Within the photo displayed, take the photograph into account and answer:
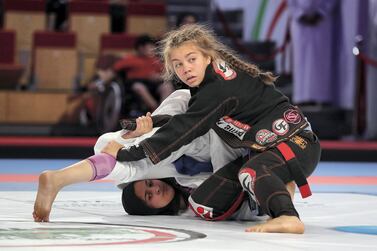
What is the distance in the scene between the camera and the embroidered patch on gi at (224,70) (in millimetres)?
3723

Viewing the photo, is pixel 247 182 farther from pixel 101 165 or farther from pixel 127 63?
pixel 127 63

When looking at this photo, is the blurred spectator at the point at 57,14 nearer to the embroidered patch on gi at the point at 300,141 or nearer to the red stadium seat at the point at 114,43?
the red stadium seat at the point at 114,43

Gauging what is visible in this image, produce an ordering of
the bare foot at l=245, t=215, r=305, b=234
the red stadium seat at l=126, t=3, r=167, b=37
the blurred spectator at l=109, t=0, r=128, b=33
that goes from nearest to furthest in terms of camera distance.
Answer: the bare foot at l=245, t=215, r=305, b=234
the red stadium seat at l=126, t=3, r=167, b=37
the blurred spectator at l=109, t=0, r=128, b=33

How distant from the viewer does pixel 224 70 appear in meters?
3.75

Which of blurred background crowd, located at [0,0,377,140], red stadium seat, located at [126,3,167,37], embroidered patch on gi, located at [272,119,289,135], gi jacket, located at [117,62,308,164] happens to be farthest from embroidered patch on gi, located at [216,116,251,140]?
red stadium seat, located at [126,3,167,37]

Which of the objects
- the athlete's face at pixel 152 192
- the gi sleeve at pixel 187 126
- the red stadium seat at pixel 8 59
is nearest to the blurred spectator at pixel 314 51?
the red stadium seat at pixel 8 59

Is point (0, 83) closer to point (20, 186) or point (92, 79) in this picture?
point (92, 79)

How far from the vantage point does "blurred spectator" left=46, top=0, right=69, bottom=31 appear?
11648 millimetres

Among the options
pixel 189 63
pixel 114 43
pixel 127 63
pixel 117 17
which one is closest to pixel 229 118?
pixel 189 63

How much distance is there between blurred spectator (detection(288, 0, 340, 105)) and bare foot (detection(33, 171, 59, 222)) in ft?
24.2

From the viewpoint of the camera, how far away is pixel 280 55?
39.9 feet

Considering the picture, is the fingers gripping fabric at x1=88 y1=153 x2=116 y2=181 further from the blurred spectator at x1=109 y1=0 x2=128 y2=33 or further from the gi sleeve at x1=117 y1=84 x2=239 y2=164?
the blurred spectator at x1=109 y1=0 x2=128 y2=33

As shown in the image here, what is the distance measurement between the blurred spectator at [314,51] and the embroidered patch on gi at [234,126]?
696cm

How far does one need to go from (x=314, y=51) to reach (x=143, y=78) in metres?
2.16
